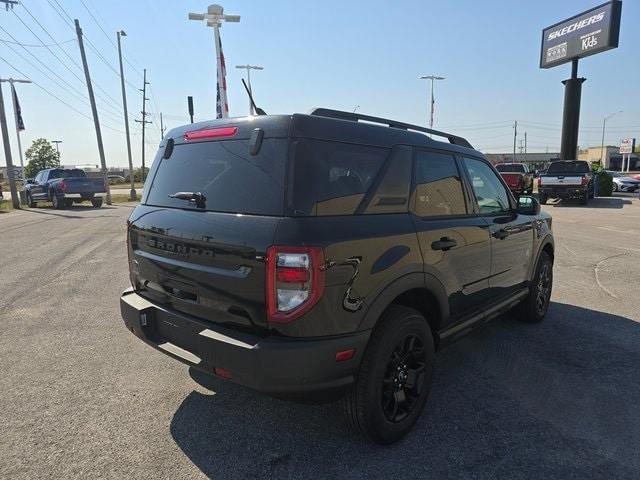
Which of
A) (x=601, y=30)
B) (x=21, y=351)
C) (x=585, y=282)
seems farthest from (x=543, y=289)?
(x=601, y=30)

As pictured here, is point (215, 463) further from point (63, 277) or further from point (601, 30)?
point (601, 30)

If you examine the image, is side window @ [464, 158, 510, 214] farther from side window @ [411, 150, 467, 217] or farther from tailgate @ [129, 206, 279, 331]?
tailgate @ [129, 206, 279, 331]

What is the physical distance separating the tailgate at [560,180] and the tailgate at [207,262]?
20292mm

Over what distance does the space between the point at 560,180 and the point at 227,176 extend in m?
20.3

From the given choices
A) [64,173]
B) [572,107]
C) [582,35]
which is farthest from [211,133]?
[582,35]

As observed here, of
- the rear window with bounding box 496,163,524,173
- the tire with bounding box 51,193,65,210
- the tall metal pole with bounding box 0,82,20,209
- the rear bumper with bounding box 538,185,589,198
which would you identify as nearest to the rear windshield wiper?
the rear bumper with bounding box 538,185,589,198

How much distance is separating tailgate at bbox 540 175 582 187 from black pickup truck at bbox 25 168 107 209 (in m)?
20.3

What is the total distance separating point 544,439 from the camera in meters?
2.88

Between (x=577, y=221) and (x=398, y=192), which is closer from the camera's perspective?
(x=398, y=192)

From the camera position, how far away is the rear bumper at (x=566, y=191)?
1959 cm

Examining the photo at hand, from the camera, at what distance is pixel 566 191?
19891 millimetres

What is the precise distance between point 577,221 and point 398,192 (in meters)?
13.9

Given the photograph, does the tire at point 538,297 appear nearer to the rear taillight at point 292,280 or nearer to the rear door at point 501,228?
the rear door at point 501,228

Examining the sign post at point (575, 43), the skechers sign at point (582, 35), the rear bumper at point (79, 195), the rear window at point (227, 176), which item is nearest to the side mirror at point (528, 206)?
the rear window at point (227, 176)
